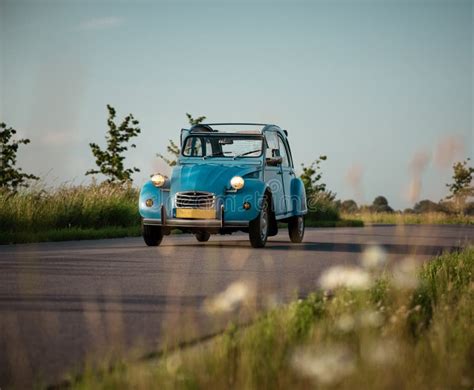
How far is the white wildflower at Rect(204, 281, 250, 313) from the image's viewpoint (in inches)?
291

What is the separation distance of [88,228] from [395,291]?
1514 cm

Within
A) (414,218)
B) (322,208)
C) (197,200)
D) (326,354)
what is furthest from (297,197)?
(414,218)

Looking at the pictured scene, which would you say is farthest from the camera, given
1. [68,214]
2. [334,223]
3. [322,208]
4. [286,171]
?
[322,208]

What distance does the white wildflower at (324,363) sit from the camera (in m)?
4.64

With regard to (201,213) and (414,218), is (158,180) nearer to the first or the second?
(201,213)

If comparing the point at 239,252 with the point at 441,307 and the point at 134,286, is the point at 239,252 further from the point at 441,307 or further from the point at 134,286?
the point at 441,307

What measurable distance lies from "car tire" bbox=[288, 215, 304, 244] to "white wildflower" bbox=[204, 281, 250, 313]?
872cm

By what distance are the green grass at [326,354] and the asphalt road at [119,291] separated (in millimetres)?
502

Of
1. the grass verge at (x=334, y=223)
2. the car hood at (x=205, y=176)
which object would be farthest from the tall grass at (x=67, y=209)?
the grass verge at (x=334, y=223)

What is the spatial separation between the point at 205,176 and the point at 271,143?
2210 mm

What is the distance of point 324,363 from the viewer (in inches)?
189

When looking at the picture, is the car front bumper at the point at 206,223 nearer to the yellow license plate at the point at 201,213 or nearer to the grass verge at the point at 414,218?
the yellow license plate at the point at 201,213

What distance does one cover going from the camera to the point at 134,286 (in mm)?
9273

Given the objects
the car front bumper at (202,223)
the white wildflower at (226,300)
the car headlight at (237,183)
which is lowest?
the white wildflower at (226,300)
